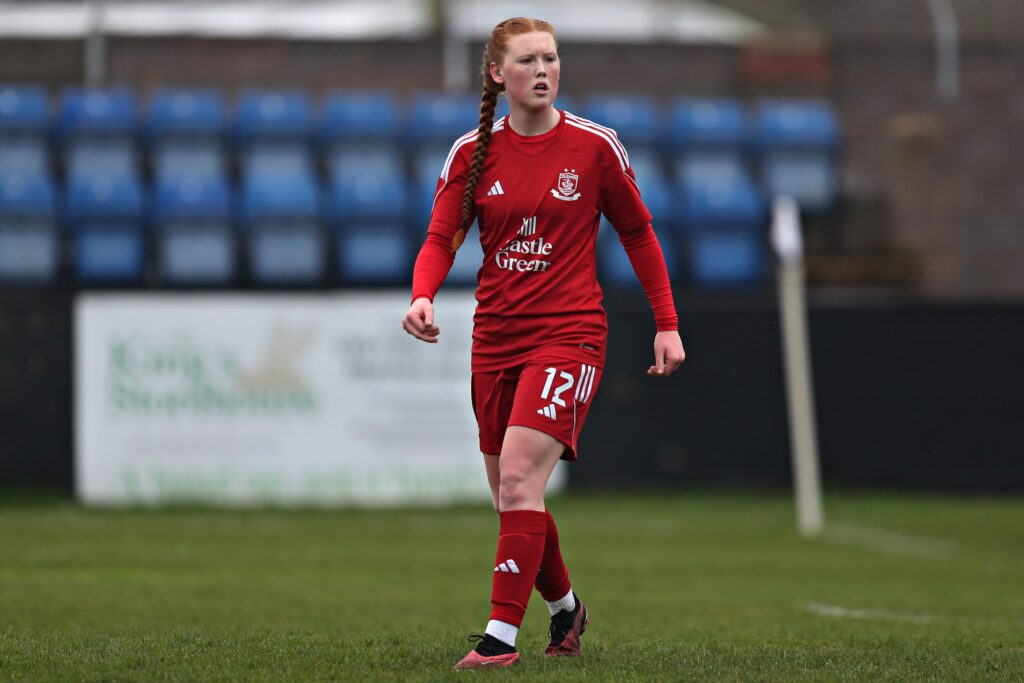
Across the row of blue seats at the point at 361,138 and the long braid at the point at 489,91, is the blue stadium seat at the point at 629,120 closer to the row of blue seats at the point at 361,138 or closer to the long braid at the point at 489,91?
the row of blue seats at the point at 361,138

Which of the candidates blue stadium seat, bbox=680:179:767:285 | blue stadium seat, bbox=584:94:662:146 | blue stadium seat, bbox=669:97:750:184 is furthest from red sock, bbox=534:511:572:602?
blue stadium seat, bbox=669:97:750:184

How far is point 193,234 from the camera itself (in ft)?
51.9

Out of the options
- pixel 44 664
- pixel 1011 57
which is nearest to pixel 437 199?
pixel 44 664

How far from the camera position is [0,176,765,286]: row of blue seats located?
613 inches

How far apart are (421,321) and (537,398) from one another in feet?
1.48

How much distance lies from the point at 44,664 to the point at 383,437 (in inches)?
390

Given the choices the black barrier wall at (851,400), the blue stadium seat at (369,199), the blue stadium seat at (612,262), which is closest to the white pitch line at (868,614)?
the black barrier wall at (851,400)

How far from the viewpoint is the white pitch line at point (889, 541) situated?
11586 millimetres

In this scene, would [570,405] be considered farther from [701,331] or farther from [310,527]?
[701,331]

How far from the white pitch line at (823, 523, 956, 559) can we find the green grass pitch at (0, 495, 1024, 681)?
0.06 m

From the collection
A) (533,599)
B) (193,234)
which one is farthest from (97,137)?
(533,599)

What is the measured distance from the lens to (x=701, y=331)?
50.9 ft

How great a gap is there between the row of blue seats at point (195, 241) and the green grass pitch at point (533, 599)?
8.96 ft

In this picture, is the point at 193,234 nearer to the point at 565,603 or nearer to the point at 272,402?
the point at 272,402
